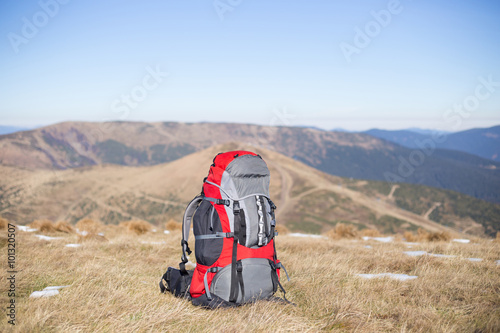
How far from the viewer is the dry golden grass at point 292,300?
3.01 m

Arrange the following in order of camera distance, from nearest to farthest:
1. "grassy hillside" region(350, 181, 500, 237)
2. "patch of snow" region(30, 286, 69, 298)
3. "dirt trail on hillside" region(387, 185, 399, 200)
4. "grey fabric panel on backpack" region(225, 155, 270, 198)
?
1. "patch of snow" region(30, 286, 69, 298)
2. "grey fabric panel on backpack" region(225, 155, 270, 198)
3. "grassy hillside" region(350, 181, 500, 237)
4. "dirt trail on hillside" region(387, 185, 399, 200)

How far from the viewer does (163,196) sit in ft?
269

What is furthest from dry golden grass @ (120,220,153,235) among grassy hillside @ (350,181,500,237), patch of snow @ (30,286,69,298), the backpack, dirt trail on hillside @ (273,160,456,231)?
grassy hillside @ (350,181,500,237)

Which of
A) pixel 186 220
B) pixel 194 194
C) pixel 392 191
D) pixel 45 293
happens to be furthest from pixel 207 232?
pixel 392 191

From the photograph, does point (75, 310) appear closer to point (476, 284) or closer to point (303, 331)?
point (303, 331)

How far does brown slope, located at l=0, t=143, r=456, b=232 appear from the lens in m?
71.2

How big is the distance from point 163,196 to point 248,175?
266 ft

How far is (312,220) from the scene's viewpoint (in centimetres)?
6806

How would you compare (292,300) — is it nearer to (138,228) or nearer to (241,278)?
(241,278)

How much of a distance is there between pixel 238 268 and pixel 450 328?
7.36ft

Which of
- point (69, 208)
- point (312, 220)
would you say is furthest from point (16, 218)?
point (312, 220)

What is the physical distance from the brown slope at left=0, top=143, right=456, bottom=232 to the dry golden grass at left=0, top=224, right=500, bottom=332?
190 ft

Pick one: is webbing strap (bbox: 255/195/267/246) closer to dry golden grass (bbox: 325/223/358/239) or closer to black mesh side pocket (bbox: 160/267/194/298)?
black mesh side pocket (bbox: 160/267/194/298)

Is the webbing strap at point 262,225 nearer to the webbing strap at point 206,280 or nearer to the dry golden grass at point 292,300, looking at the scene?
the webbing strap at point 206,280
